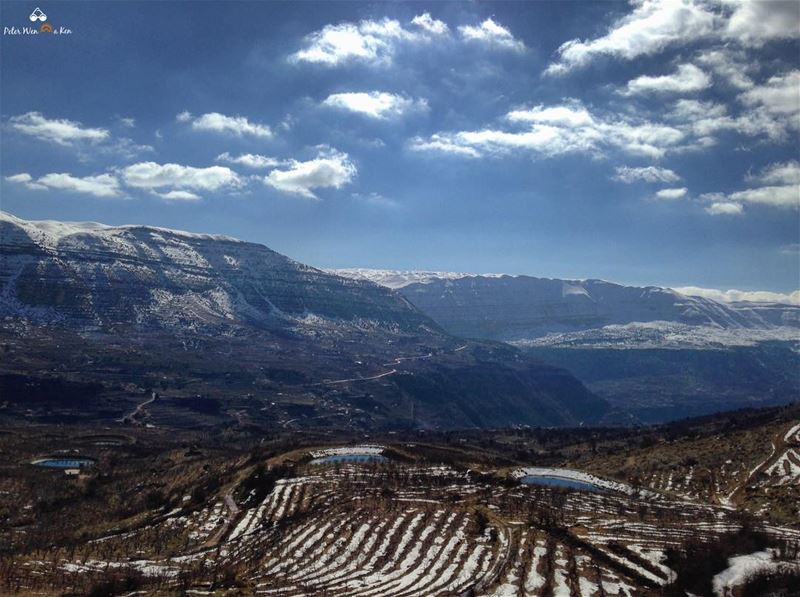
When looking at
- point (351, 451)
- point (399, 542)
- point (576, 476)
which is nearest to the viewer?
point (399, 542)

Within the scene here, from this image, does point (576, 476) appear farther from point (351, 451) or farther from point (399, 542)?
point (399, 542)

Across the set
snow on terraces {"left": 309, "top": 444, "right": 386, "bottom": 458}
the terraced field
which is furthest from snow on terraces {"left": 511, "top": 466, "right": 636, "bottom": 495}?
snow on terraces {"left": 309, "top": 444, "right": 386, "bottom": 458}

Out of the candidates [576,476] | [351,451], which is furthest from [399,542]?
[351,451]

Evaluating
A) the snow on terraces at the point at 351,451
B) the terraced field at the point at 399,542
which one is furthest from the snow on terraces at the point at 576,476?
the snow on terraces at the point at 351,451

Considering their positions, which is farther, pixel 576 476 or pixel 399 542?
pixel 576 476

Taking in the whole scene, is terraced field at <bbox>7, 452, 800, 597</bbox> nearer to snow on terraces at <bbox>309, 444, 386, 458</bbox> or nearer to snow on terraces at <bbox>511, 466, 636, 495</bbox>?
snow on terraces at <bbox>511, 466, 636, 495</bbox>

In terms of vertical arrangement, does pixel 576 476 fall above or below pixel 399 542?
below

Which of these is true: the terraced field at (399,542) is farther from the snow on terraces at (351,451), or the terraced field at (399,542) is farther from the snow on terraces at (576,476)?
the snow on terraces at (351,451)

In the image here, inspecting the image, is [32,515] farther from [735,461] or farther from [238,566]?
[735,461]

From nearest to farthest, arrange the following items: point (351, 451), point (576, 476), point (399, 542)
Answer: point (399, 542) → point (576, 476) → point (351, 451)
